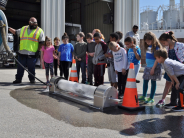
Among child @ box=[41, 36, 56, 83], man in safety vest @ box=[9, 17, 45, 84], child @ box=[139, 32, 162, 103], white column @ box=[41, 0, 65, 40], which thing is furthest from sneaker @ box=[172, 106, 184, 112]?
white column @ box=[41, 0, 65, 40]

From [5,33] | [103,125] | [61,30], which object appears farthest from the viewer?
[61,30]

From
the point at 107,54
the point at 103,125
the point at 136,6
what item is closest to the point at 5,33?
the point at 107,54

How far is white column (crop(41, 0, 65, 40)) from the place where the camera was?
14.8 metres

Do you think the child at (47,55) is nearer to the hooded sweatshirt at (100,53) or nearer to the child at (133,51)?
the hooded sweatshirt at (100,53)

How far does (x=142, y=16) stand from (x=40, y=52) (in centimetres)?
2717

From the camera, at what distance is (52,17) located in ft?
49.3

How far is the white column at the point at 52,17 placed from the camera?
48.5ft

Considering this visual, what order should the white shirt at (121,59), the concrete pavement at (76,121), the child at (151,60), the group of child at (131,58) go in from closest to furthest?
1. the concrete pavement at (76,121)
2. the group of child at (131,58)
3. the child at (151,60)
4. the white shirt at (121,59)

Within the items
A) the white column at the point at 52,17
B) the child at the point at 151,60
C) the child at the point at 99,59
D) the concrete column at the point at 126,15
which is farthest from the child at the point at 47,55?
the concrete column at the point at 126,15

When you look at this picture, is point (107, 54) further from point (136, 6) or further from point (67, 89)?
point (136, 6)

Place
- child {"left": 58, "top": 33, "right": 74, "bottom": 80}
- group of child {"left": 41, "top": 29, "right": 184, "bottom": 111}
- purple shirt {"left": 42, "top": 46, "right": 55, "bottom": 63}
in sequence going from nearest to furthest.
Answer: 1. group of child {"left": 41, "top": 29, "right": 184, "bottom": 111}
2. purple shirt {"left": 42, "top": 46, "right": 55, "bottom": 63}
3. child {"left": 58, "top": 33, "right": 74, "bottom": 80}

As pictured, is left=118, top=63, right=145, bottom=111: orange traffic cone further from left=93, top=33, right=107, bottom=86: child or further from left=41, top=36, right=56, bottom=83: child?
left=41, top=36, right=56, bottom=83: child

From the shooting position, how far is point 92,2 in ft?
79.6

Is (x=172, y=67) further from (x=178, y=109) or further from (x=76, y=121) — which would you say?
(x=76, y=121)
